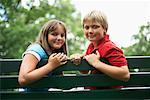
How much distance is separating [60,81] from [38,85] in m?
0.15

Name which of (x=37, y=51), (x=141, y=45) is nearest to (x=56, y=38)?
(x=37, y=51)

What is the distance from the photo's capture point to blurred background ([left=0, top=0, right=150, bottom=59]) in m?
14.7

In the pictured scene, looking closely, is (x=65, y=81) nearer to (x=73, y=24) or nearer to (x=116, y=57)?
(x=116, y=57)

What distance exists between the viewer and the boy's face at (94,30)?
2574mm

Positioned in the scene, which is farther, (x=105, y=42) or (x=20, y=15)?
(x=20, y=15)

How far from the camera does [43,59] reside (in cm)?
238

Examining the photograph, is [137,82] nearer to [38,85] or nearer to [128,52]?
[38,85]

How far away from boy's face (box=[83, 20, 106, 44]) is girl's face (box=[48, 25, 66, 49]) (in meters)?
0.20

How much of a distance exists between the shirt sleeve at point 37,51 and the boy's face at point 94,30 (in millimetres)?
382

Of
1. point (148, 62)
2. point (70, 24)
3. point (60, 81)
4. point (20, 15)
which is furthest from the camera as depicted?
point (70, 24)

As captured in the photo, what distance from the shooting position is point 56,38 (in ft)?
8.54

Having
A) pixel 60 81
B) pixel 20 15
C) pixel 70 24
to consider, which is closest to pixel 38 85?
pixel 60 81

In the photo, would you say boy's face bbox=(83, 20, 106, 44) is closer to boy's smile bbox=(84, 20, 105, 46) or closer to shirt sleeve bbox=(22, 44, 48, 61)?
boy's smile bbox=(84, 20, 105, 46)

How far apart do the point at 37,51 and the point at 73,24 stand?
2061cm
